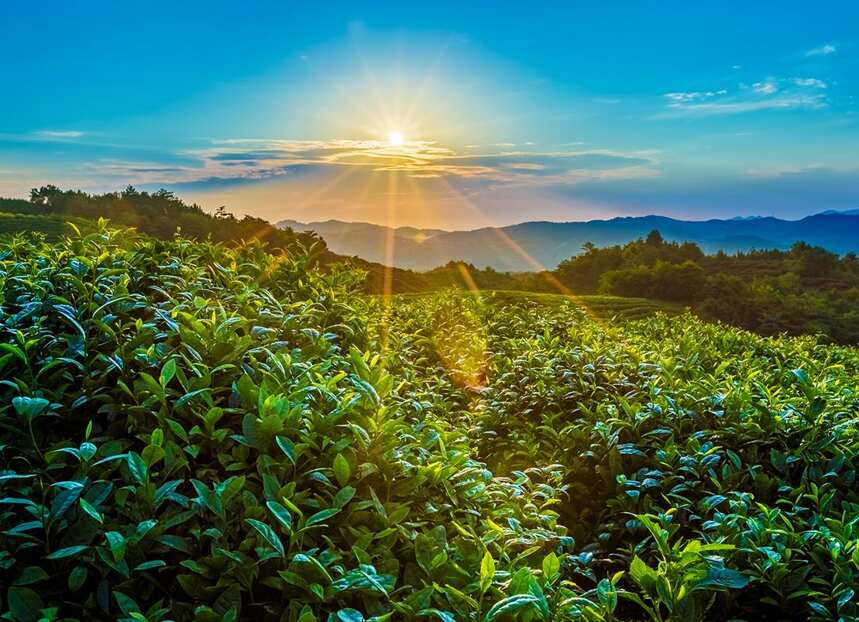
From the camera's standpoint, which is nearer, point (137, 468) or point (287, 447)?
point (137, 468)

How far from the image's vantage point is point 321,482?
2344 millimetres

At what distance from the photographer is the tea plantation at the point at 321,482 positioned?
198 cm

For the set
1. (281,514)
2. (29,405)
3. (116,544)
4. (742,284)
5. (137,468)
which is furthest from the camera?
(742,284)

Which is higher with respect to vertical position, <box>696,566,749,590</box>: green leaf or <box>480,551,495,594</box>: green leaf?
<box>480,551,495,594</box>: green leaf

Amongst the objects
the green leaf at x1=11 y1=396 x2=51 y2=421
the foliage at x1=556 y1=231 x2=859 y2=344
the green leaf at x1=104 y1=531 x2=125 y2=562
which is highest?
the green leaf at x1=11 y1=396 x2=51 y2=421

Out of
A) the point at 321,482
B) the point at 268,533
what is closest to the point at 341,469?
the point at 321,482

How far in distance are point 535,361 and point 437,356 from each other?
5.10 ft

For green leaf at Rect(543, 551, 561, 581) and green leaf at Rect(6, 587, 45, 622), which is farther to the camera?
green leaf at Rect(543, 551, 561, 581)

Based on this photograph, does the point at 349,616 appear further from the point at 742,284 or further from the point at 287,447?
the point at 742,284

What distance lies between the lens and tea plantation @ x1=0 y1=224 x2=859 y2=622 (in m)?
1.98

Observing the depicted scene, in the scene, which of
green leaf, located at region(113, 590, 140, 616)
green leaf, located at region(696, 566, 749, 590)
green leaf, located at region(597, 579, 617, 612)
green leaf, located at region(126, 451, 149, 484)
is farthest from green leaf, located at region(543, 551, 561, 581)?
green leaf, located at region(126, 451, 149, 484)

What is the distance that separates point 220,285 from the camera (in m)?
4.13

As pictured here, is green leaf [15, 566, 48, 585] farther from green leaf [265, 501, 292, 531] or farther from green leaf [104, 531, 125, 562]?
green leaf [265, 501, 292, 531]

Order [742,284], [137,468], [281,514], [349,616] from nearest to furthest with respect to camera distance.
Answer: [349,616] < [281,514] < [137,468] < [742,284]
